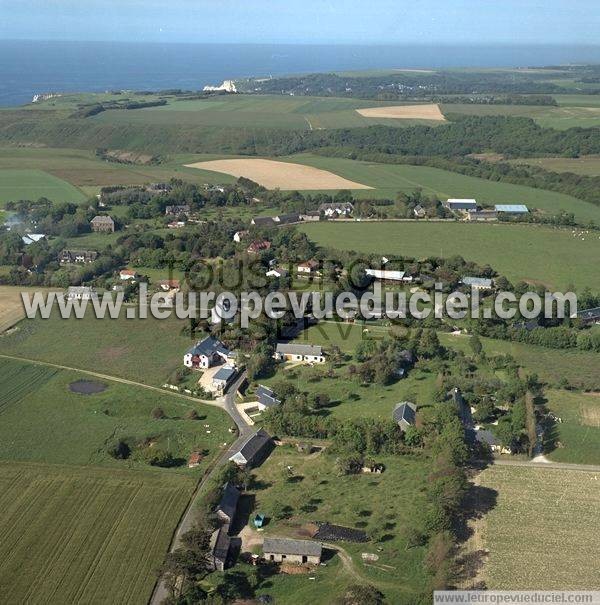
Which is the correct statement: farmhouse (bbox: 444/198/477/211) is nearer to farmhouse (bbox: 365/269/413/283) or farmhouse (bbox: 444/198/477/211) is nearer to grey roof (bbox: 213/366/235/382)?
farmhouse (bbox: 365/269/413/283)

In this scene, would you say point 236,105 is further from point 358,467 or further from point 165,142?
point 358,467

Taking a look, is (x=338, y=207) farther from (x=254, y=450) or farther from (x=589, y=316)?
(x=254, y=450)

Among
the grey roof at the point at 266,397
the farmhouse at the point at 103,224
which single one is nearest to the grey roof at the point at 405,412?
the grey roof at the point at 266,397

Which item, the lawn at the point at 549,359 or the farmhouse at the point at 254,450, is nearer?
the farmhouse at the point at 254,450

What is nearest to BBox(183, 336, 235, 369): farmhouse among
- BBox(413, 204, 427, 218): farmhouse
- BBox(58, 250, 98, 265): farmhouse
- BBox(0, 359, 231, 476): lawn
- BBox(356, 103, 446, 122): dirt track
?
BBox(0, 359, 231, 476): lawn

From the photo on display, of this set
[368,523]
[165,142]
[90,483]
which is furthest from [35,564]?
[165,142]

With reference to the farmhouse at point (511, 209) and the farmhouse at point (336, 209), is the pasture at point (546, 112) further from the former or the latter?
the farmhouse at point (336, 209)

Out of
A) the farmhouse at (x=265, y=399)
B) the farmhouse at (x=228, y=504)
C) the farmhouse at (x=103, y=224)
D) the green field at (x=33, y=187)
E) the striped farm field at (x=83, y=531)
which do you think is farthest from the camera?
the green field at (x=33, y=187)

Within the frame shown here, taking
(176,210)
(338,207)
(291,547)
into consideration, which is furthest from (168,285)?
(291,547)
